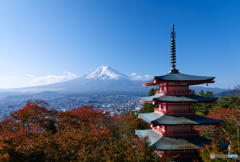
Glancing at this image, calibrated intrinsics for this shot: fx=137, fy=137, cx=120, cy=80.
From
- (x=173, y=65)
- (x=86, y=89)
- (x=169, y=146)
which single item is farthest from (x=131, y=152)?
(x=86, y=89)

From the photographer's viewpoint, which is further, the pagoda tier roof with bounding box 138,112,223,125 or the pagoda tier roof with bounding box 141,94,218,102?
the pagoda tier roof with bounding box 141,94,218,102

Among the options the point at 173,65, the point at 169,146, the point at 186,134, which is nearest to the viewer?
the point at 169,146

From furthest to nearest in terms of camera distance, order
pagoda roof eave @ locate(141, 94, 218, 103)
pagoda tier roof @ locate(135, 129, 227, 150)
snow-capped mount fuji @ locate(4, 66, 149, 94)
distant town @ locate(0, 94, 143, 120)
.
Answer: snow-capped mount fuji @ locate(4, 66, 149, 94)
distant town @ locate(0, 94, 143, 120)
pagoda roof eave @ locate(141, 94, 218, 103)
pagoda tier roof @ locate(135, 129, 227, 150)

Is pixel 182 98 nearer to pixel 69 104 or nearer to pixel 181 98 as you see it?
pixel 181 98

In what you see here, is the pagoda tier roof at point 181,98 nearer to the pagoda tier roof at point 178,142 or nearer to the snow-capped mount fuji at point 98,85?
the pagoda tier roof at point 178,142

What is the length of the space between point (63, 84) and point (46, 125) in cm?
15148

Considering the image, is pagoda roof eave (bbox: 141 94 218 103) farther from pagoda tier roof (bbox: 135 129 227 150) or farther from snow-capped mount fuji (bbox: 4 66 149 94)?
snow-capped mount fuji (bbox: 4 66 149 94)

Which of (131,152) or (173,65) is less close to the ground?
(173,65)

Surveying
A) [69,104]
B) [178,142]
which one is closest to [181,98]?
[178,142]

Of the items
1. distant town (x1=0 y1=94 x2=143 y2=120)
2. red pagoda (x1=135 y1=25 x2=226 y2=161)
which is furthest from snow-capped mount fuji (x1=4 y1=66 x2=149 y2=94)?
red pagoda (x1=135 y1=25 x2=226 y2=161)

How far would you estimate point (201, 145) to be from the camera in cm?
812

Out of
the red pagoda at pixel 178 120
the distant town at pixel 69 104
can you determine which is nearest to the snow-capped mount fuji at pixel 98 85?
the distant town at pixel 69 104

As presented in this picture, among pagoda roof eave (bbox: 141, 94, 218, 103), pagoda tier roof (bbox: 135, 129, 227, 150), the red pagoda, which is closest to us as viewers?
pagoda tier roof (bbox: 135, 129, 227, 150)

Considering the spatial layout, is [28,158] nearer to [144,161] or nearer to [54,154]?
[54,154]
